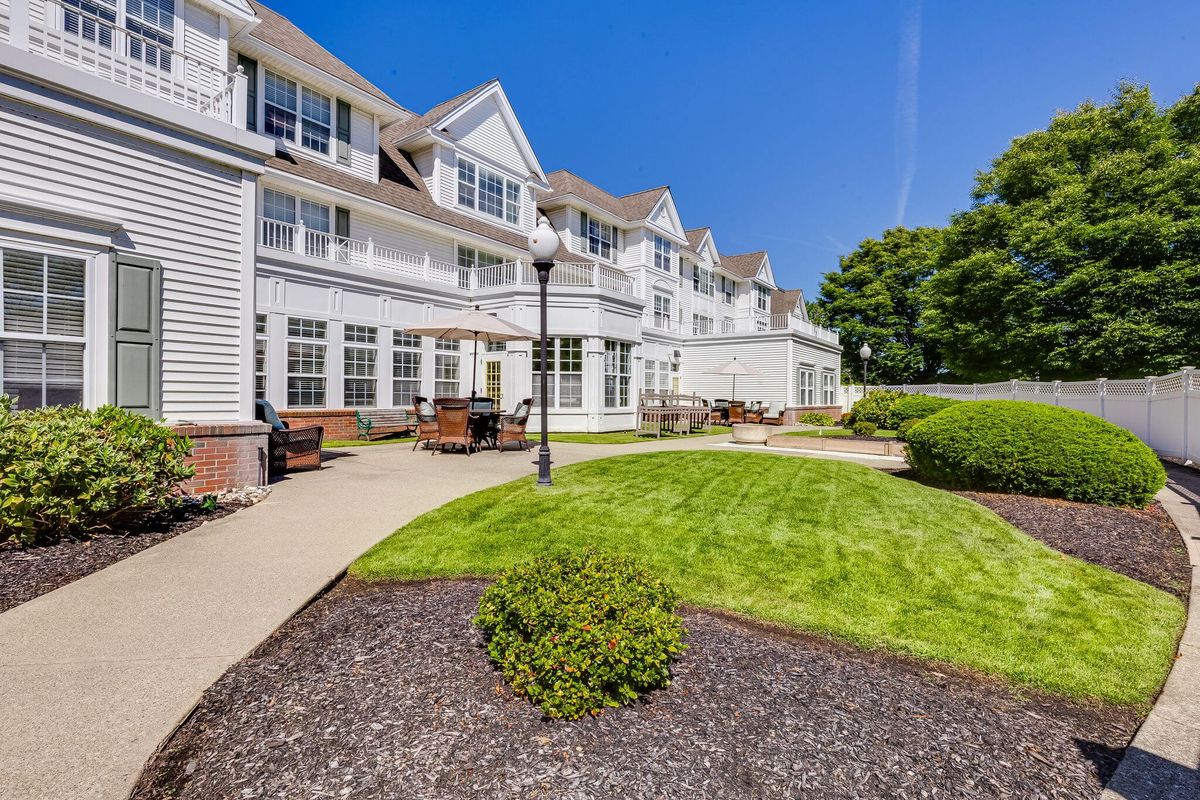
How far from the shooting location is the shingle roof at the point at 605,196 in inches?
923

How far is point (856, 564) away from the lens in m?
4.80

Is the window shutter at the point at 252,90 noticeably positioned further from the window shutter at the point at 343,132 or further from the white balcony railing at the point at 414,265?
the white balcony railing at the point at 414,265

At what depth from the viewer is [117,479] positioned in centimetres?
483

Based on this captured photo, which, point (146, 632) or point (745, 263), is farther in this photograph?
point (745, 263)

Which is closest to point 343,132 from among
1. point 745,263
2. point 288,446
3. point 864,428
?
point 288,446

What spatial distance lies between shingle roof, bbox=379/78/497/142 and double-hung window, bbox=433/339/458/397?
767cm

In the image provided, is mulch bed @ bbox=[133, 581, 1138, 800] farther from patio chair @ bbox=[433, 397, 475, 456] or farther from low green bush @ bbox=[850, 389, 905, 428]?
low green bush @ bbox=[850, 389, 905, 428]

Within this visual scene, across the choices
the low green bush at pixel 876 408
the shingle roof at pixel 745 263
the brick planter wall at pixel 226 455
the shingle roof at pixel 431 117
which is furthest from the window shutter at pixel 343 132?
the shingle roof at pixel 745 263

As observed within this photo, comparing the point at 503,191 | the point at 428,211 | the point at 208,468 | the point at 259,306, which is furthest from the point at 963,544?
the point at 503,191

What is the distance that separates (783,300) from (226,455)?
39.7 metres

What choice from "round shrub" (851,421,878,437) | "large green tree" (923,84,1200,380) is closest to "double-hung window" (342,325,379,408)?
"round shrub" (851,421,878,437)

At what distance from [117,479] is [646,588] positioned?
4.89 m

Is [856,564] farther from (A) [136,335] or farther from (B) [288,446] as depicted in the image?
(A) [136,335]

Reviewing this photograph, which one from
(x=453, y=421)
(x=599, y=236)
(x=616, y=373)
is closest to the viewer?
(x=453, y=421)
